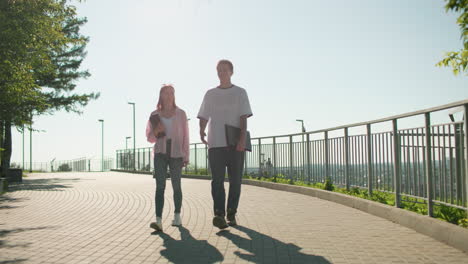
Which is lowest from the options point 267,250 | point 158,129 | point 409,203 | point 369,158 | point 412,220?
point 267,250

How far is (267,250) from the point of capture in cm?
463

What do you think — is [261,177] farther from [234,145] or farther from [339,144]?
[234,145]

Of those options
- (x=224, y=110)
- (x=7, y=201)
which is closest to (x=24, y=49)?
(x=7, y=201)

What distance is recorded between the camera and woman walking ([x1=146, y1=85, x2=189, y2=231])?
19.4ft

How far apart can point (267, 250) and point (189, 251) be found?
79 cm

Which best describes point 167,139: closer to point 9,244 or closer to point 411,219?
point 9,244

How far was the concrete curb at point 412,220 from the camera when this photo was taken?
15.3ft

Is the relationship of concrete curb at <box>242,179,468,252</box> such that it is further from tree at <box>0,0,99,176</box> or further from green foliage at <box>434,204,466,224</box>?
tree at <box>0,0,99,176</box>

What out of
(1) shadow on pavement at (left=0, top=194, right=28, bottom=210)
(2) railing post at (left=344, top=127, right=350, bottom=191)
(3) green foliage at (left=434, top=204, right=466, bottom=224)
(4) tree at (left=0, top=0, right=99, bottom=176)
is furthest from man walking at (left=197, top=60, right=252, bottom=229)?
(4) tree at (left=0, top=0, right=99, bottom=176)

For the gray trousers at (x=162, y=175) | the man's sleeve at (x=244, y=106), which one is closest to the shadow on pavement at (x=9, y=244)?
the gray trousers at (x=162, y=175)

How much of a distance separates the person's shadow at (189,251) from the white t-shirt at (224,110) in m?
1.31

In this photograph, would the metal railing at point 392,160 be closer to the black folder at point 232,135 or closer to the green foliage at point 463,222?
the green foliage at point 463,222

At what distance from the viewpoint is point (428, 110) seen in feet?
18.4

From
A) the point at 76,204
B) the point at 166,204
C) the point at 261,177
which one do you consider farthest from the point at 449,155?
the point at 261,177
